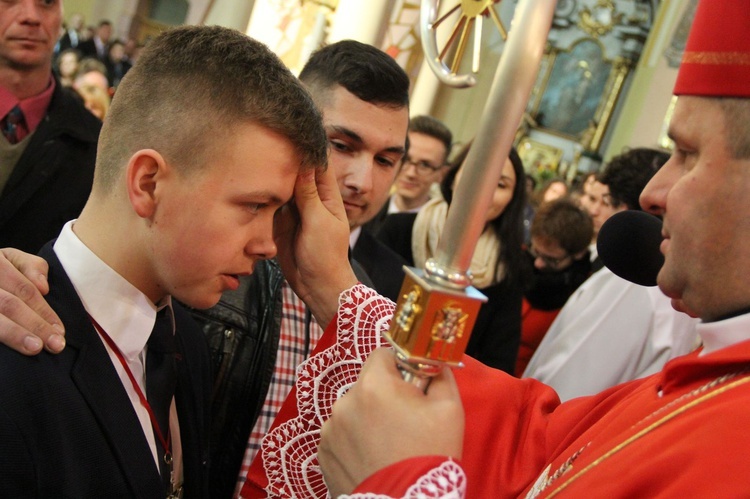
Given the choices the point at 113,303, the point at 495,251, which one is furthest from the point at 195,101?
the point at 495,251

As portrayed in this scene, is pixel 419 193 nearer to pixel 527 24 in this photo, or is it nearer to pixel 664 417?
pixel 664 417

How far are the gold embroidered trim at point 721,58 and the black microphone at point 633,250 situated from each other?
1.19 feet

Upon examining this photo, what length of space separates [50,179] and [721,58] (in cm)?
225

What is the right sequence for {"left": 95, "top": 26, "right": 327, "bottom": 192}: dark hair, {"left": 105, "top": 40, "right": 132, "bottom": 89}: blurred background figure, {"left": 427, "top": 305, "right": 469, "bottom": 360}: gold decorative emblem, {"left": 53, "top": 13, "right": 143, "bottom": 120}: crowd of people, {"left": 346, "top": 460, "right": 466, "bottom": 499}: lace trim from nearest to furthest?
{"left": 427, "top": 305, "right": 469, "bottom": 360}: gold decorative emblem, {"left": 346, "top": 460, "right": 466, "bottom": 499}: lace trim, {"left": 95, "top": 26, "right": 327, "bottom": 192}: dark hair, {"left": 53, "top": 13, "right": 143, "bottom": 120}: crowd of people, {"left": 105, "top": 40, "right": 132, "bottom": 89}: blurred background figure

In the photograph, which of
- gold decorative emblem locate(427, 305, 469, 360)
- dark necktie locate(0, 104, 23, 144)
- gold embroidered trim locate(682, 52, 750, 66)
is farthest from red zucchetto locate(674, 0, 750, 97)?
dark necktie locate(0, 104, 23, 144)

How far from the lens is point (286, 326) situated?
2.05m

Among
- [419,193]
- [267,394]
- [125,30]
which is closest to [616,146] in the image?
[125,30]

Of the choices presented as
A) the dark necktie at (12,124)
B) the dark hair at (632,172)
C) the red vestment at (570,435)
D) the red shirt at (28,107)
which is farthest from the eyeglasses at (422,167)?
the red vestment at (570,435)

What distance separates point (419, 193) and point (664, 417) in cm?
393

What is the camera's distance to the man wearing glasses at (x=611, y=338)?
9.57 ft

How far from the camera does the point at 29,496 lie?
3.76 ft

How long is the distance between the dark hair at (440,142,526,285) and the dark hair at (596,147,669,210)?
0.43m

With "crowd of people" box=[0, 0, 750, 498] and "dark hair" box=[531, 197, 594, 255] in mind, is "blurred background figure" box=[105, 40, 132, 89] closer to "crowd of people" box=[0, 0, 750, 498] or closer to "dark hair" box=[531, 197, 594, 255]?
Answer: "dark hair" box=[531, 197, 594, 255]

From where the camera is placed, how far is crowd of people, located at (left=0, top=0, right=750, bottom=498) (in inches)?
42.4
